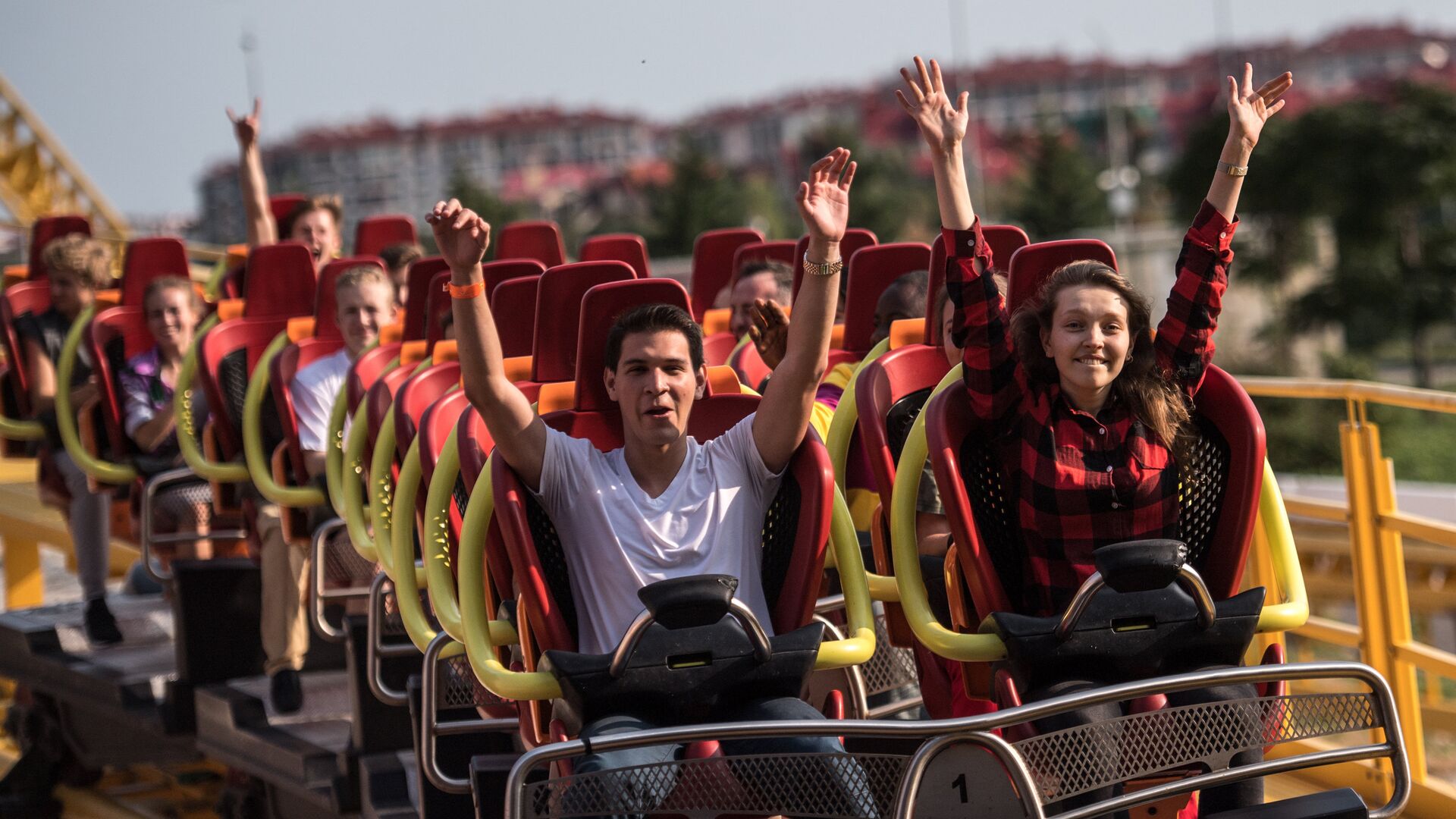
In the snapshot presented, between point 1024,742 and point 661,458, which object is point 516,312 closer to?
point 661,458

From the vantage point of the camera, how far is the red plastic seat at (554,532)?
318cm

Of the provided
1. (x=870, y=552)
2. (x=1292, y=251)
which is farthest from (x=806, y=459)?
(x=1292, y=251)

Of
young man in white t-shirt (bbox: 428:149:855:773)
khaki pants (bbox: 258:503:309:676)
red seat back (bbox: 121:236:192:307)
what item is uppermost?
red seat back (bbox: 121:236:192:307)

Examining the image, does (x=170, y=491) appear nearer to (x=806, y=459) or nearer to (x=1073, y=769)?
(x=806, y=459)

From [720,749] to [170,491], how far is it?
374cm

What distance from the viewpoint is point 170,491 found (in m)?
6.12

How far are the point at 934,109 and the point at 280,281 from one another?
3.27 metres

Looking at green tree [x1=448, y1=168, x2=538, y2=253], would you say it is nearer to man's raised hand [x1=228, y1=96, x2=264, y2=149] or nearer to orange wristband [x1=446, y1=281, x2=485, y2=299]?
man's raised hand [x1=228, y1=96, x2=264, y2=149]

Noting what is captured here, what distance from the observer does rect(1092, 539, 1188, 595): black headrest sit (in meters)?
2.91

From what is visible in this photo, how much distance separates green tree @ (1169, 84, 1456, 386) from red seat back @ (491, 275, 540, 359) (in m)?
22.9

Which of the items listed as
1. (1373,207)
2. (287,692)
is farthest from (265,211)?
(1373,207)

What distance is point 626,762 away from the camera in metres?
2.91

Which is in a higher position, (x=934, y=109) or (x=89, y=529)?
(x=934, y=109)

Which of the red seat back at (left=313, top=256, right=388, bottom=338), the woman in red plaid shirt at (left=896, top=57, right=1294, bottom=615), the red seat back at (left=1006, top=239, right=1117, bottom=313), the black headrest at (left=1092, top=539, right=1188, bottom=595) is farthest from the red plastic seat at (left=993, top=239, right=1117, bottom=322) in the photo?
the red seat back at (left=313, top=256, right=388, bottom=338)
